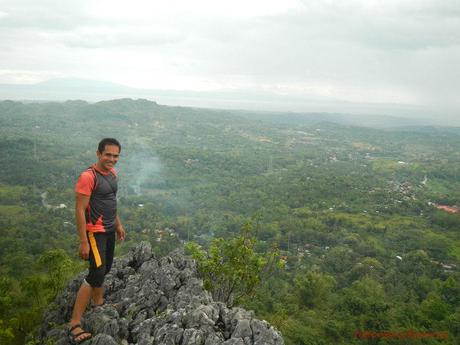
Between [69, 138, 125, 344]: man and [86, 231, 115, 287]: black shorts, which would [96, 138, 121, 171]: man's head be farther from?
[86, 231, 115, 287]: black shorts

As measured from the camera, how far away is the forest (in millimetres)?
19875

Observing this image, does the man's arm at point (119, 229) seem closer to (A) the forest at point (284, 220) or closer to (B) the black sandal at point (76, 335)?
(B) the black sandal at point (76, 335)

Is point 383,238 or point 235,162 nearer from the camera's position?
point 383,238

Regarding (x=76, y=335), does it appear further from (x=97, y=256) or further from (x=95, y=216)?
(x=95, y=216)

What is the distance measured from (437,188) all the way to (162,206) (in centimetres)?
6107

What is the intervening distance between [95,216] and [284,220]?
52035mm

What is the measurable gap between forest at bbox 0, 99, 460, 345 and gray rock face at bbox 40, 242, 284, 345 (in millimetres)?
899

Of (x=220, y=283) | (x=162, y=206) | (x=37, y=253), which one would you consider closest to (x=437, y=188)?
(x=162, y=206)

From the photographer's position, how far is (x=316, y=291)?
2733 cm

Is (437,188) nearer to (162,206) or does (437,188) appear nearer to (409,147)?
(162,206)

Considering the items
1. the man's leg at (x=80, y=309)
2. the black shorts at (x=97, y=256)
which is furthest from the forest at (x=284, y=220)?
the black shorts at (x=97, y=256)

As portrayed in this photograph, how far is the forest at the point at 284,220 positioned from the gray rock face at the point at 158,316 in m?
0.90

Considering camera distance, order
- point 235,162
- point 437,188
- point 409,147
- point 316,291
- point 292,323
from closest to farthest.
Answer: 1. point 292,323
2. point 316,291
3. point 437,188
4. point 235,162
5. point 409,147

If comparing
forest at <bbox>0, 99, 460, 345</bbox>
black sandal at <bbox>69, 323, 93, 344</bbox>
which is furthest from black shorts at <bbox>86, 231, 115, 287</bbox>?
forest at <bbox>0, 99, 460, 345</bbox>
